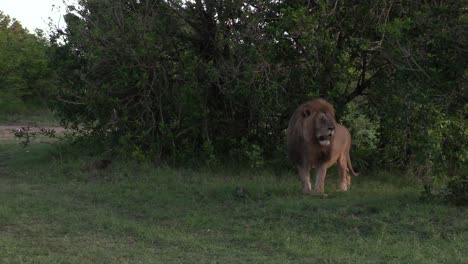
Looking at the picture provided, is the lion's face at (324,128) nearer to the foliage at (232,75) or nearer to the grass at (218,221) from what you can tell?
the grass at (218,221)

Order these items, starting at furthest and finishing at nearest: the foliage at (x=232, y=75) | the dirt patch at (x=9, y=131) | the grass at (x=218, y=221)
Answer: the dirt patch at (x=9, y=131) < the foliage at (x=232, y=75) < the grass at (x=218, y=221)

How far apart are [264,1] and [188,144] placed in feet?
10.6

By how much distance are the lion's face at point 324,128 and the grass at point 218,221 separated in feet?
2.72

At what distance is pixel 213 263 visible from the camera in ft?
19.0

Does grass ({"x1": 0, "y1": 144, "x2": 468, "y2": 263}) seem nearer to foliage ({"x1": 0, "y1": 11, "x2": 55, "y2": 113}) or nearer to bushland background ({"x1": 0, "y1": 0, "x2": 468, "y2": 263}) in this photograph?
bushland background ({"x1": 0, "y1": 0, "x2": 468, "y2": 263})

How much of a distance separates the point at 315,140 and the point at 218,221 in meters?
1.98

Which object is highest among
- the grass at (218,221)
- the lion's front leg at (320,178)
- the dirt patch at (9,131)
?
the lion's front leg at (320,178)

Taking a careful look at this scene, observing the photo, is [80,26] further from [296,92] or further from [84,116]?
[296,92]

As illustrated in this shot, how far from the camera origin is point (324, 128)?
8.45 meters

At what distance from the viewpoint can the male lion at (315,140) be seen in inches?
335

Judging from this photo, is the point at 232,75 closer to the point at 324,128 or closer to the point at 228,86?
the point at 228,86

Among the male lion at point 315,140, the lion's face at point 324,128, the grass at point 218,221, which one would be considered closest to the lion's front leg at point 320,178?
the male lion at point 315,140

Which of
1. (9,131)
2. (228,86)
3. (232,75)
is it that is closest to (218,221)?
(232,75)

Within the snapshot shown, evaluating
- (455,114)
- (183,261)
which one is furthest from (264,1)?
(183,261)
